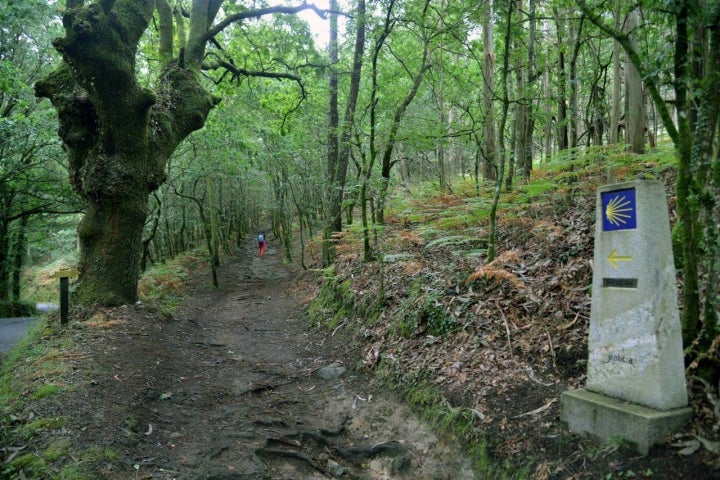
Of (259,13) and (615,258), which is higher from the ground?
(259,13)

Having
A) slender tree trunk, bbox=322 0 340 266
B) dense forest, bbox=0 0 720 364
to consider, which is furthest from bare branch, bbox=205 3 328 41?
slender tree trunk, bbox=322 0 340 266

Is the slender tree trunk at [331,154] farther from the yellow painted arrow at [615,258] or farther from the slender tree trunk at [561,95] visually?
the yellow painted arrow at [615,258]

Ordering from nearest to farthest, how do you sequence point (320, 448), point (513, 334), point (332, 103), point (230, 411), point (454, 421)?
point (454, 421) → point (320, 448) → point (513, 334) → point (230, 411) → point (332, 103)

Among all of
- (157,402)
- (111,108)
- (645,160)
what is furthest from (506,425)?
(111,108)

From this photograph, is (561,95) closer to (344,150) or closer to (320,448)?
(344,150)

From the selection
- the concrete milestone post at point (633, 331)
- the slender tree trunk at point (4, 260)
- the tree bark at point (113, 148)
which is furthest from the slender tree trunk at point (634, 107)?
the slender tree trunk at point (4, 260)

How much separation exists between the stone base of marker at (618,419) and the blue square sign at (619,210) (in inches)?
55.0

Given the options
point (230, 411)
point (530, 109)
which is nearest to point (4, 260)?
point (230, 411)

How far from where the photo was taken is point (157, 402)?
5.80 m

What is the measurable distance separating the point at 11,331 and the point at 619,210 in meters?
15.6

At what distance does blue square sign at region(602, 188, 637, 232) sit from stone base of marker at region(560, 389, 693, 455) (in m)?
1.40

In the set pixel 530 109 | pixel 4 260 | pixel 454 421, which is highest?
pixel 530 109

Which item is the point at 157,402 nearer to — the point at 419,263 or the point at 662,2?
the point at 419,263

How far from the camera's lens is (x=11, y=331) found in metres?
12.8
